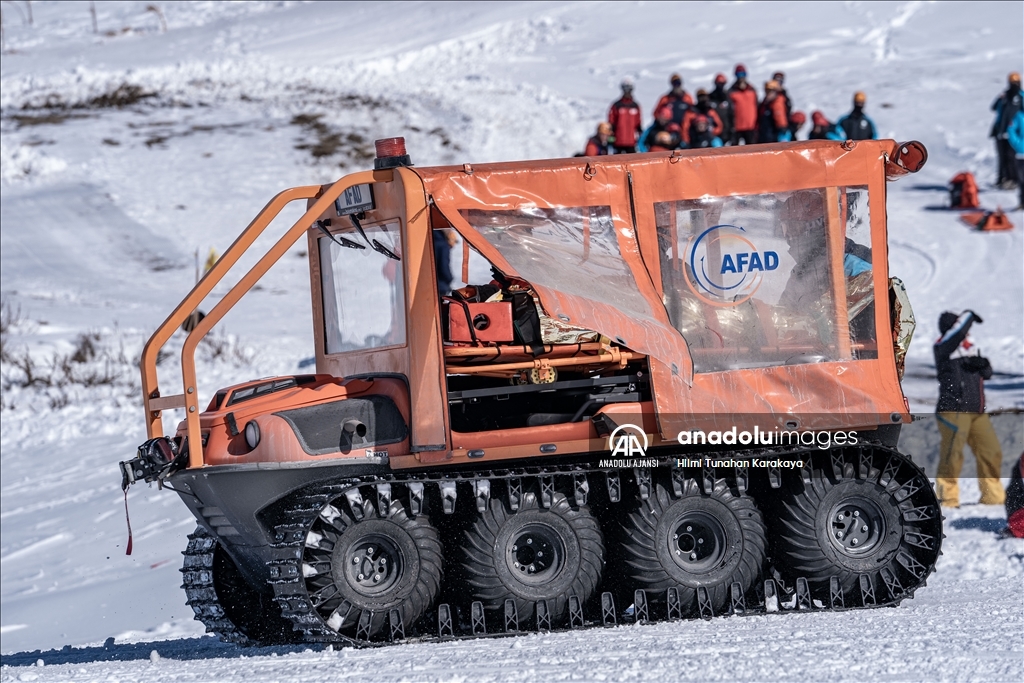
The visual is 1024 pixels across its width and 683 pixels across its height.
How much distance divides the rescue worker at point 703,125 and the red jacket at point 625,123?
33.7 inches

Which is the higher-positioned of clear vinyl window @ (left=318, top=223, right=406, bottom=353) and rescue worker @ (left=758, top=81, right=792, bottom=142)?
rescue worker @ (left=758, top=81, right=792, bottom=142)

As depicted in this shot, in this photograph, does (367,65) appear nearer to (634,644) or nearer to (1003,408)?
(1003,408)

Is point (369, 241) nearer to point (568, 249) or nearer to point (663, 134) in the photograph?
point (568, 249)

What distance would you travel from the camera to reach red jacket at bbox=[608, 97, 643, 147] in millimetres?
21516

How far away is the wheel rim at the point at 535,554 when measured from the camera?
643cm

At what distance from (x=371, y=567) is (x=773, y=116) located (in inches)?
694

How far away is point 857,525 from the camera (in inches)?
Result: 271

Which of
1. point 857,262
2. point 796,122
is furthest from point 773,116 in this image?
point 857,262

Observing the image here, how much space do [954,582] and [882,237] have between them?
2708mm

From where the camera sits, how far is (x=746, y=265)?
6.54 m

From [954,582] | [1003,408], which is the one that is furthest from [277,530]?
[1003,408]

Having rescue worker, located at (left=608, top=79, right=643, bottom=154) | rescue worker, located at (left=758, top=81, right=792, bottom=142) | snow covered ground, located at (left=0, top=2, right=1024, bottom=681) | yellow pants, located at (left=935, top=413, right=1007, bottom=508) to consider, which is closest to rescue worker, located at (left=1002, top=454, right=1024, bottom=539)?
snow covered ground, located at (left=0, top=2, right=1024, bottom=681)

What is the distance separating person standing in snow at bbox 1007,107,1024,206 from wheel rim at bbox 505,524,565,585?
16.3 meters

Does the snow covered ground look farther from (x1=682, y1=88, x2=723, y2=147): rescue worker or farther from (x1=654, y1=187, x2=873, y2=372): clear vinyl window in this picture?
(x1=682, y1=88, x2=723, y2=147): rescue worker
